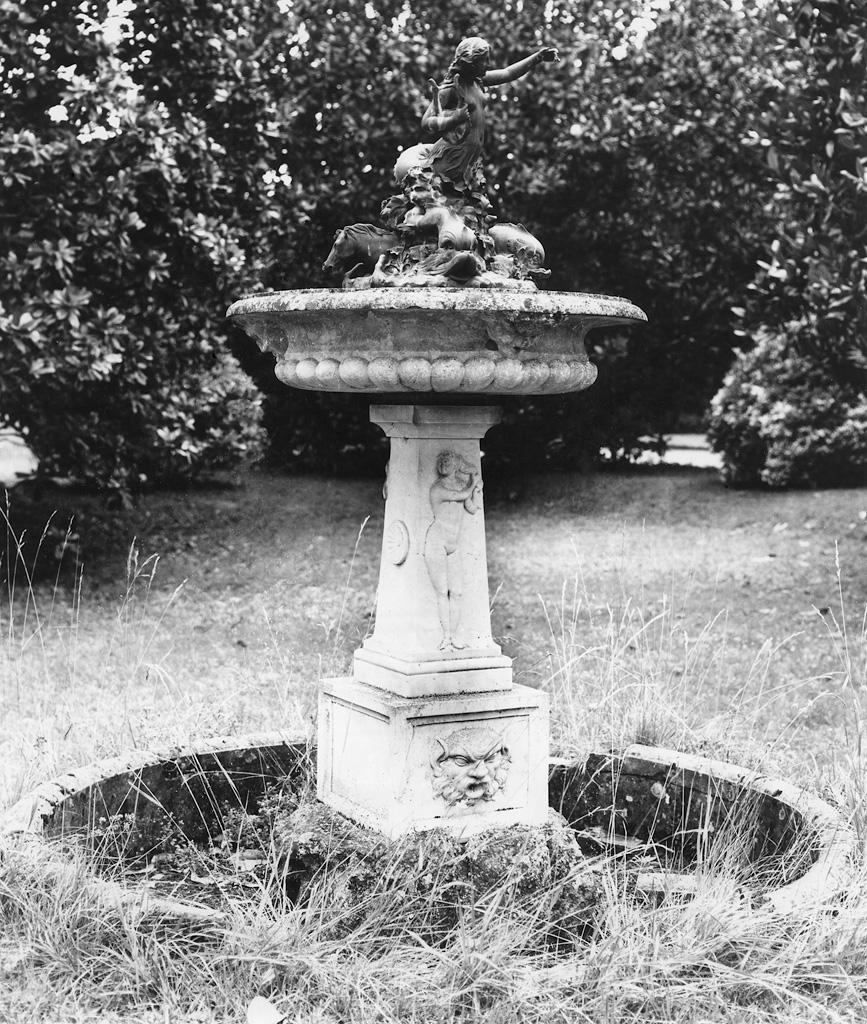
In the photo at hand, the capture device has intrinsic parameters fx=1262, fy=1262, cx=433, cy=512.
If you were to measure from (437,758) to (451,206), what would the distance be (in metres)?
1.67

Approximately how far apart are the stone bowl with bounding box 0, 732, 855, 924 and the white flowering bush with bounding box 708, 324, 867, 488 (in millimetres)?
8889

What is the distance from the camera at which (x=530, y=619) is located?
29.7 ft

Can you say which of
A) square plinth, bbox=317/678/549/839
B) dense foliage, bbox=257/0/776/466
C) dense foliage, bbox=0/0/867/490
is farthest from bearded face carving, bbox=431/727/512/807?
dense foliage, bbox=257/0/776/466

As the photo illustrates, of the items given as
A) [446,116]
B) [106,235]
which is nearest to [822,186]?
[106,235]

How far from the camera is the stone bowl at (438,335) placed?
331cm

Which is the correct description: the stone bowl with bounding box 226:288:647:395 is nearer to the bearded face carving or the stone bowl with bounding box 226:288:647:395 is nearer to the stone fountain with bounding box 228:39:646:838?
the stone fountain with bounding box 228:39:646:838

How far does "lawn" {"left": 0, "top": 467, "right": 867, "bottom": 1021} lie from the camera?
4828 mm

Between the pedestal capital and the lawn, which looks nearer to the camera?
the pedestal capital

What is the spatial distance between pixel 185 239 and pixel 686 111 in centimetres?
656

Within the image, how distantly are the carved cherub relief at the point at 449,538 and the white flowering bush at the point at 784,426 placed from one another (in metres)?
9.43

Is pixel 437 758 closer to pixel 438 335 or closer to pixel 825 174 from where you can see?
pixel 438 335

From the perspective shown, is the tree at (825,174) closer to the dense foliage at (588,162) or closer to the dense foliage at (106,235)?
the dense foliage at (588,162)

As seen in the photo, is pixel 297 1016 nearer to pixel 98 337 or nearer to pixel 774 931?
pixel 774 931

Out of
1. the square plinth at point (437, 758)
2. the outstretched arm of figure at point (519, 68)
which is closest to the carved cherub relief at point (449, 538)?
the square plinth at point (437, 758)
